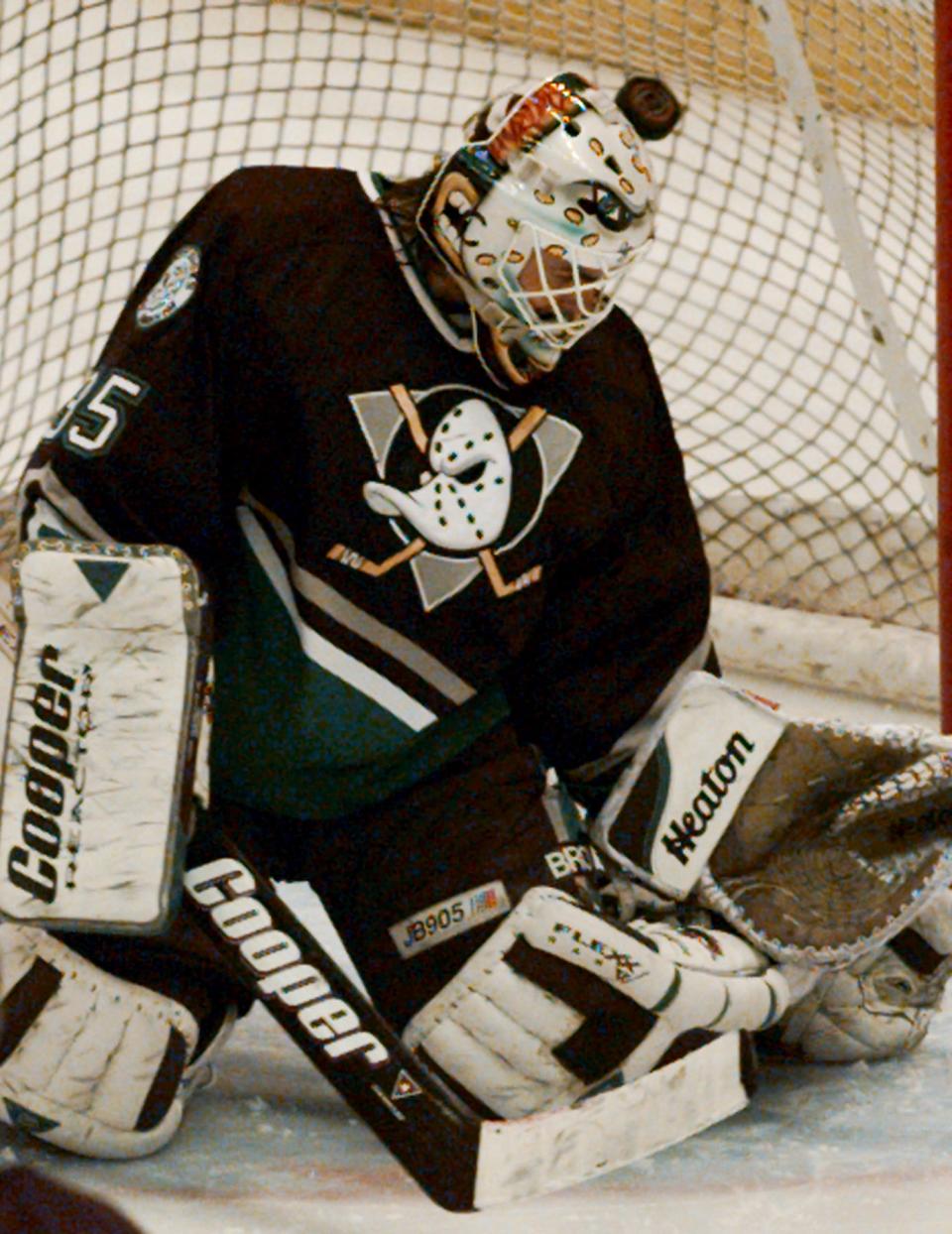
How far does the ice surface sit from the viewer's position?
5.57ft

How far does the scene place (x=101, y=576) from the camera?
1661mm

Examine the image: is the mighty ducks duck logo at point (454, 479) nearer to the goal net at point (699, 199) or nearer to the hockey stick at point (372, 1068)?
the hockey stick at point (372, 1068)

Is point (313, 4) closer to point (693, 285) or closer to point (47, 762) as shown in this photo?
point (693, 285)

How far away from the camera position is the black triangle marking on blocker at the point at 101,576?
5.44 feet

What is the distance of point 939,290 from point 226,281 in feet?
3.10

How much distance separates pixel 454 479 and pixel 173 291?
264 mm

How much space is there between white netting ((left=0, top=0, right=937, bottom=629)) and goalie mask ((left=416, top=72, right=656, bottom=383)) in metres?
1.36

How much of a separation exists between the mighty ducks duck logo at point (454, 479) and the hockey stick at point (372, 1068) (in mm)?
275

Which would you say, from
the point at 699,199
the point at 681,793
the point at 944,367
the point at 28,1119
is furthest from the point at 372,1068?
the point at 699,199

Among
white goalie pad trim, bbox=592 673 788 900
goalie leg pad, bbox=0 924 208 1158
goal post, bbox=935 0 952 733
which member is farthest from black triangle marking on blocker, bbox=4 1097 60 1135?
goal post, bbox=935 0 952 733

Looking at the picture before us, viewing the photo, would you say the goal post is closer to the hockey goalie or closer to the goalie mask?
the hockey goalie

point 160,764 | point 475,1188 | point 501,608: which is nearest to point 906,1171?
point 475,1188

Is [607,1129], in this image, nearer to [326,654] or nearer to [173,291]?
[326,654]

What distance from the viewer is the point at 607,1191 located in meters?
1.76
